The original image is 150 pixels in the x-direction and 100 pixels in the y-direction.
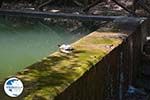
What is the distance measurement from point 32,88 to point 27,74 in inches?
16.1

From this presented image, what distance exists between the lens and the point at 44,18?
36.0 feet

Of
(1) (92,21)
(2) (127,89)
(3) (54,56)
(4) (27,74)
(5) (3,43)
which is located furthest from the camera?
(1) (92,21)

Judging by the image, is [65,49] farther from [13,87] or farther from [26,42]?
[26,42]

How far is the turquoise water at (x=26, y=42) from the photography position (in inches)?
292

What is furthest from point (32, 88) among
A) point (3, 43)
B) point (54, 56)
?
point (3, 43)

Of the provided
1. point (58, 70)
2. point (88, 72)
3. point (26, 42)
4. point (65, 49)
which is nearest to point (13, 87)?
point (58, 70)

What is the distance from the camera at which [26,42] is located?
901cm

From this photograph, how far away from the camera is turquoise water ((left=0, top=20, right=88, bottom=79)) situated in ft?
24.4

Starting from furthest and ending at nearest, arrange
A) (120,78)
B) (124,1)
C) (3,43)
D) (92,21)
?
(124,1) < (92,21) < (3,43) < (120,78)

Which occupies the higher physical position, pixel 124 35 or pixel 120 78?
pixel 124 35

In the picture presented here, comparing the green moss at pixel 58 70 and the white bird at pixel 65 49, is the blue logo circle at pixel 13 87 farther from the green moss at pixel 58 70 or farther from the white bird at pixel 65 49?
the white bird at pixel 65 49

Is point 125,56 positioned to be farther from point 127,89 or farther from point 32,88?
point 32,88

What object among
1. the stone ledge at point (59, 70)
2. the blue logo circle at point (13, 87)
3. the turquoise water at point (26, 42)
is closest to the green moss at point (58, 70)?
the stone ledge at point (59, 70)

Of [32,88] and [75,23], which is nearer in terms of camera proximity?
[32,88]
